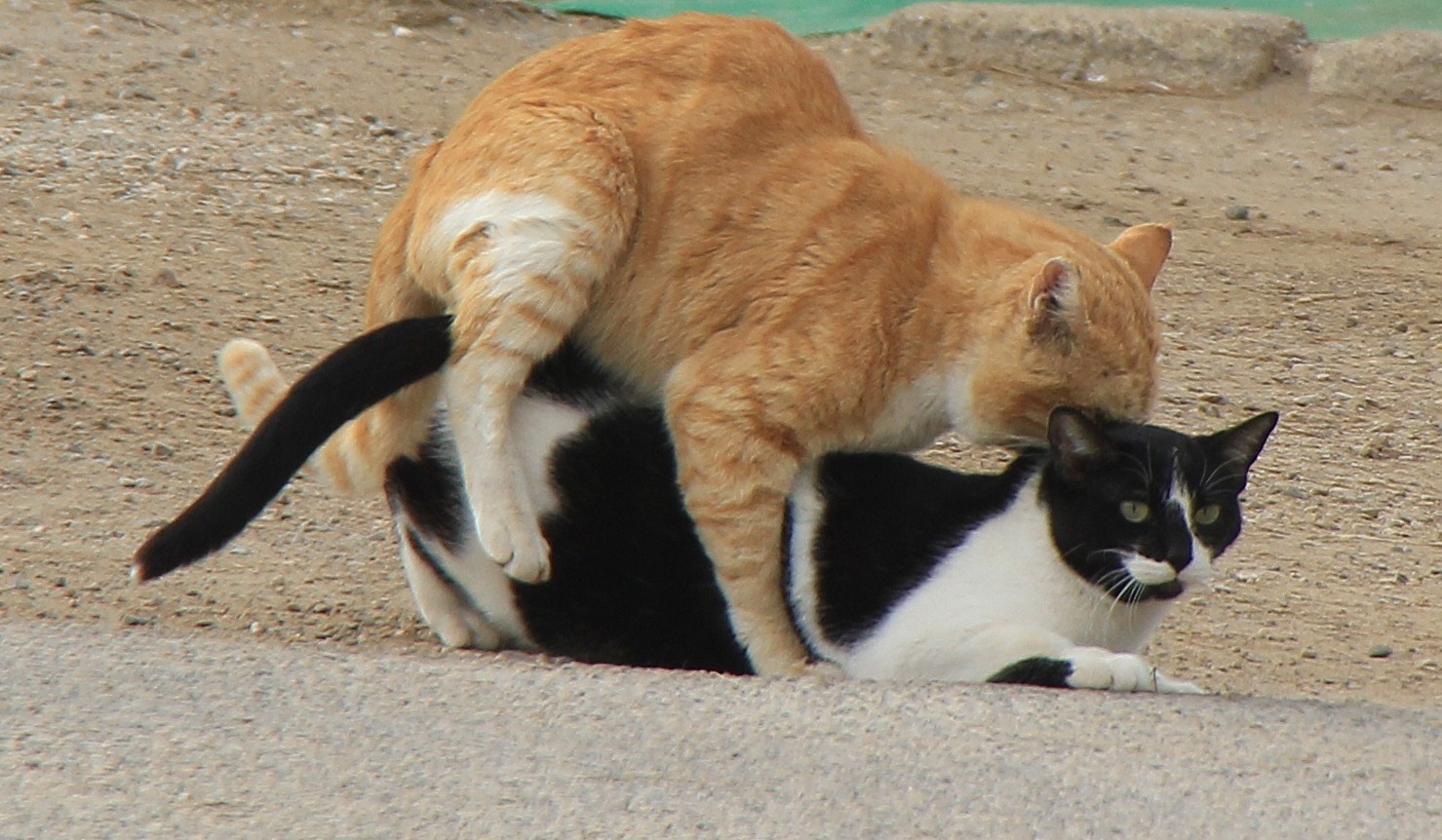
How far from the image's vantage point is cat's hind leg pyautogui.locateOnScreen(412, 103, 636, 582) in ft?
12.2

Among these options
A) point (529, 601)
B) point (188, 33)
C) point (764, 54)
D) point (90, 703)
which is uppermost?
point (764, 54)

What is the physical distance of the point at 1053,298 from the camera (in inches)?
145

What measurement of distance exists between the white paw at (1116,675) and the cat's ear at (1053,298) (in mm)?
683

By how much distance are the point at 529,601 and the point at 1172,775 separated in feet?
4.97

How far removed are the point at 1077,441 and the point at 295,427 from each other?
5.03 ft

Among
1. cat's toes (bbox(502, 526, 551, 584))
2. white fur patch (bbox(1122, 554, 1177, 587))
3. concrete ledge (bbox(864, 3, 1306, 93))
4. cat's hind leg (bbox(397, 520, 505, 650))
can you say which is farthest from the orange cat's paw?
concrete ledge (bbox(864, 3, 1306, 93))

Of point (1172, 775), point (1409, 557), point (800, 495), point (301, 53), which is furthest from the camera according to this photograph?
point (301, 53)

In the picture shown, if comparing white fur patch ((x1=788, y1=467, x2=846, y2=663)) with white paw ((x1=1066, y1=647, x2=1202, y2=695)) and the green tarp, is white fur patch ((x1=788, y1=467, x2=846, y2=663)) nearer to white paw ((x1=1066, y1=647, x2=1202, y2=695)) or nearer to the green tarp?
white paw ((x1=1066, y1=647, x2=1202, y2=695))

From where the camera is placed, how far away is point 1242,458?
365 cm

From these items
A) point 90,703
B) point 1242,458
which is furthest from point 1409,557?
point 90,703

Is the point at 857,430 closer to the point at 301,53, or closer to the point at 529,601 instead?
the point at 529,601

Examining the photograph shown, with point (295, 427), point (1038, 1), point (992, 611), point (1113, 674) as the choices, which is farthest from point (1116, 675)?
point (1038, 1)

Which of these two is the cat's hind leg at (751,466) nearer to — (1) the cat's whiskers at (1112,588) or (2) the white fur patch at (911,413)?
(2) the white fur patch at (911,413)

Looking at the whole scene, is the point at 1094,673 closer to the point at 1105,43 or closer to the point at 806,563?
the point at 806,563
